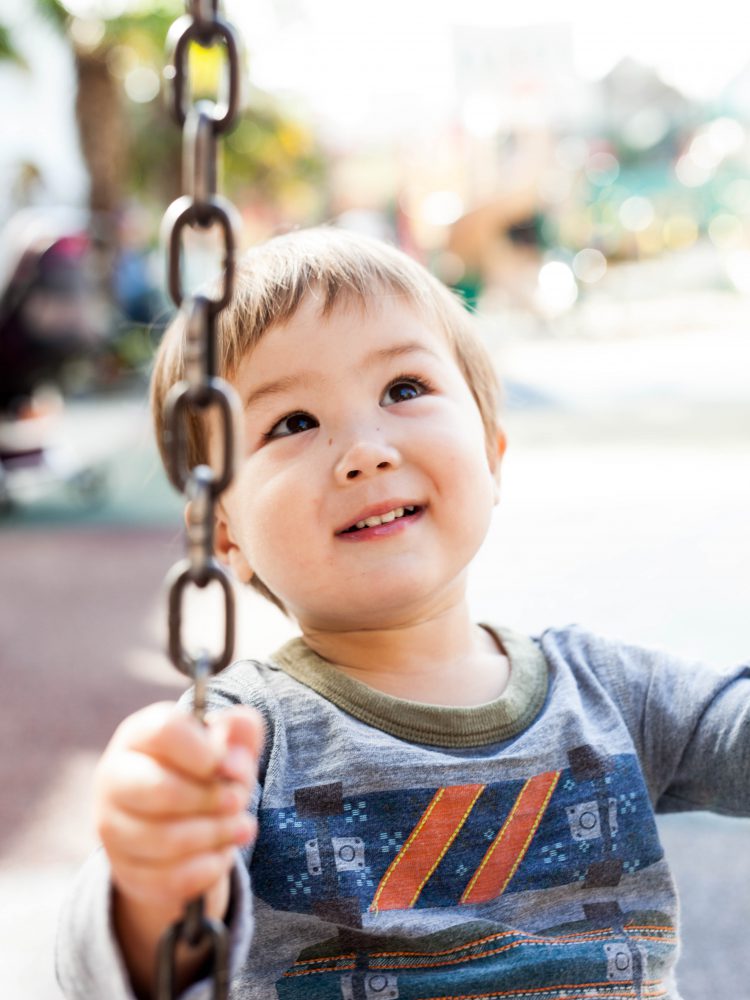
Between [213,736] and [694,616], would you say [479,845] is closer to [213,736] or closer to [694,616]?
[213,736]

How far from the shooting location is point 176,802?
2.52 ft

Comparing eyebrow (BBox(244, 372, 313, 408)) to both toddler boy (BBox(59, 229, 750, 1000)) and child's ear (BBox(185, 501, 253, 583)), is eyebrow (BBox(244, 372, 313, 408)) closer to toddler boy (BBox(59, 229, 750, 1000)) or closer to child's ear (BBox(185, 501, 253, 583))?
toddler boy (BBox(59, 229, 750, 1000))

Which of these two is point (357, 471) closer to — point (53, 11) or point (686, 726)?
point (686, 726)

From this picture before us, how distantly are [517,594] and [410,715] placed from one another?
102 inches

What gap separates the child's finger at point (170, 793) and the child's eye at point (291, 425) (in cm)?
54

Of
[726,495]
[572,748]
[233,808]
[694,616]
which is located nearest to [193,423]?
[572,748]

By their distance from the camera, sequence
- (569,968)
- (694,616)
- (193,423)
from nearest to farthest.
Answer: (569,968) < (193,423) < (694,616)

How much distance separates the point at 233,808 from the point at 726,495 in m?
4.72

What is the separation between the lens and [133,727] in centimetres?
82

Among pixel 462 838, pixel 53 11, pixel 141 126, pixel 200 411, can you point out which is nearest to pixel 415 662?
pixel 462 838

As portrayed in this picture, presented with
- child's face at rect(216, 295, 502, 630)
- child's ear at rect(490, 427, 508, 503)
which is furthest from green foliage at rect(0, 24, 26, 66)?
child's face at rect(216, 295, 502, 630)

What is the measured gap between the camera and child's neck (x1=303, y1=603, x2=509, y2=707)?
128cm

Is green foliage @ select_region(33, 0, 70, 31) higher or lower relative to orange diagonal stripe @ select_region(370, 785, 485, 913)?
higher

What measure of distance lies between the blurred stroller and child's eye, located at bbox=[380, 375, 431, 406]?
4.73 metres
